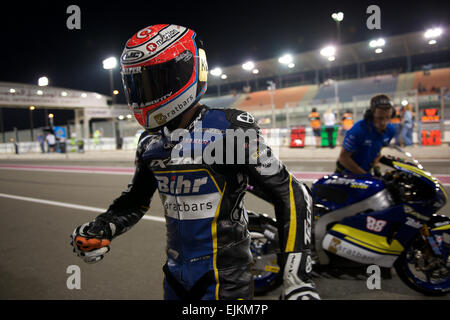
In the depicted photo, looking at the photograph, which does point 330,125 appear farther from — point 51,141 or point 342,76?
point 342,76

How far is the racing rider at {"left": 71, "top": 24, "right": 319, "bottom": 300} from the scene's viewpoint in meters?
1.27

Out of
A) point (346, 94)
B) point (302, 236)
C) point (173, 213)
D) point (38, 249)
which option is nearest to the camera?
point (302, 236)

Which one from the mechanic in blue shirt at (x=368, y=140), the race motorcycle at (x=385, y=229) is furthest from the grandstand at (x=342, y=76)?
the race motorcycle at (x=385, y=229)

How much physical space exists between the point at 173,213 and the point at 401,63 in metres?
41.3

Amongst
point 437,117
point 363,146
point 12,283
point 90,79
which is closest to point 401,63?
point 437,117

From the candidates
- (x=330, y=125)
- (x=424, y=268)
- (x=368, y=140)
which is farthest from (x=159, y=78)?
(x=330, y=125)

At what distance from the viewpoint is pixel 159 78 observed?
4.41 ft

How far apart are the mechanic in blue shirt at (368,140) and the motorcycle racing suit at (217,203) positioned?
253 cm

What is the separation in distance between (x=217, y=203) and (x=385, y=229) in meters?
1.98

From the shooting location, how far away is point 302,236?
1220 millimetres

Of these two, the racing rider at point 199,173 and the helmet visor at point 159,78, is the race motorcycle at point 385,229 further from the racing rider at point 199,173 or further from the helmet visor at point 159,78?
the helmet visor at point 159,78

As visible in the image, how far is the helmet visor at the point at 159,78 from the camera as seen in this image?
133 cm
